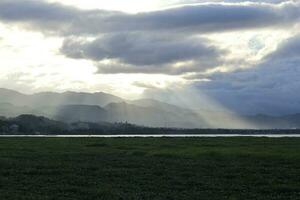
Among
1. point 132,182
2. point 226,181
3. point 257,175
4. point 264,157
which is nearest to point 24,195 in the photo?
point 132,182

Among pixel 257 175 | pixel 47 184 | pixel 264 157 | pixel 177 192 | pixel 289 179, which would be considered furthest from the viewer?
pixel 264 157

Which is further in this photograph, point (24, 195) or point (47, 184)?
point (47, 184)

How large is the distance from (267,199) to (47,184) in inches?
579

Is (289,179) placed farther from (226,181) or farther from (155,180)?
(155,180)

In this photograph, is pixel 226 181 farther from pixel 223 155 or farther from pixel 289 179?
pixel 223 155

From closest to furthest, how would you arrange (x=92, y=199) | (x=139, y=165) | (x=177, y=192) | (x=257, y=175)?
(x=92, y=199) < (x=177, y=192) < (x=257, y=175) < (x=139, y=165)

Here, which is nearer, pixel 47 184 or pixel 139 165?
pixel 47 184

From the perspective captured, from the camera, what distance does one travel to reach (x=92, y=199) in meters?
26.7

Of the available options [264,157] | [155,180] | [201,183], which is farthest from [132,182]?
[264,157]

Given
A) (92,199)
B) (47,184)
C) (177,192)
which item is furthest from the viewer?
(47,184)

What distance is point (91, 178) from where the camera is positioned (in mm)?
36062

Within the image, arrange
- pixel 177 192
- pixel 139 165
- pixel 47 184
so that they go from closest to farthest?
pixel 177 192, pixel 47 184, pixel 139 165

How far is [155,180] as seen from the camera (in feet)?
114

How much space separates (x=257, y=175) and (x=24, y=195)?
18642 mm
